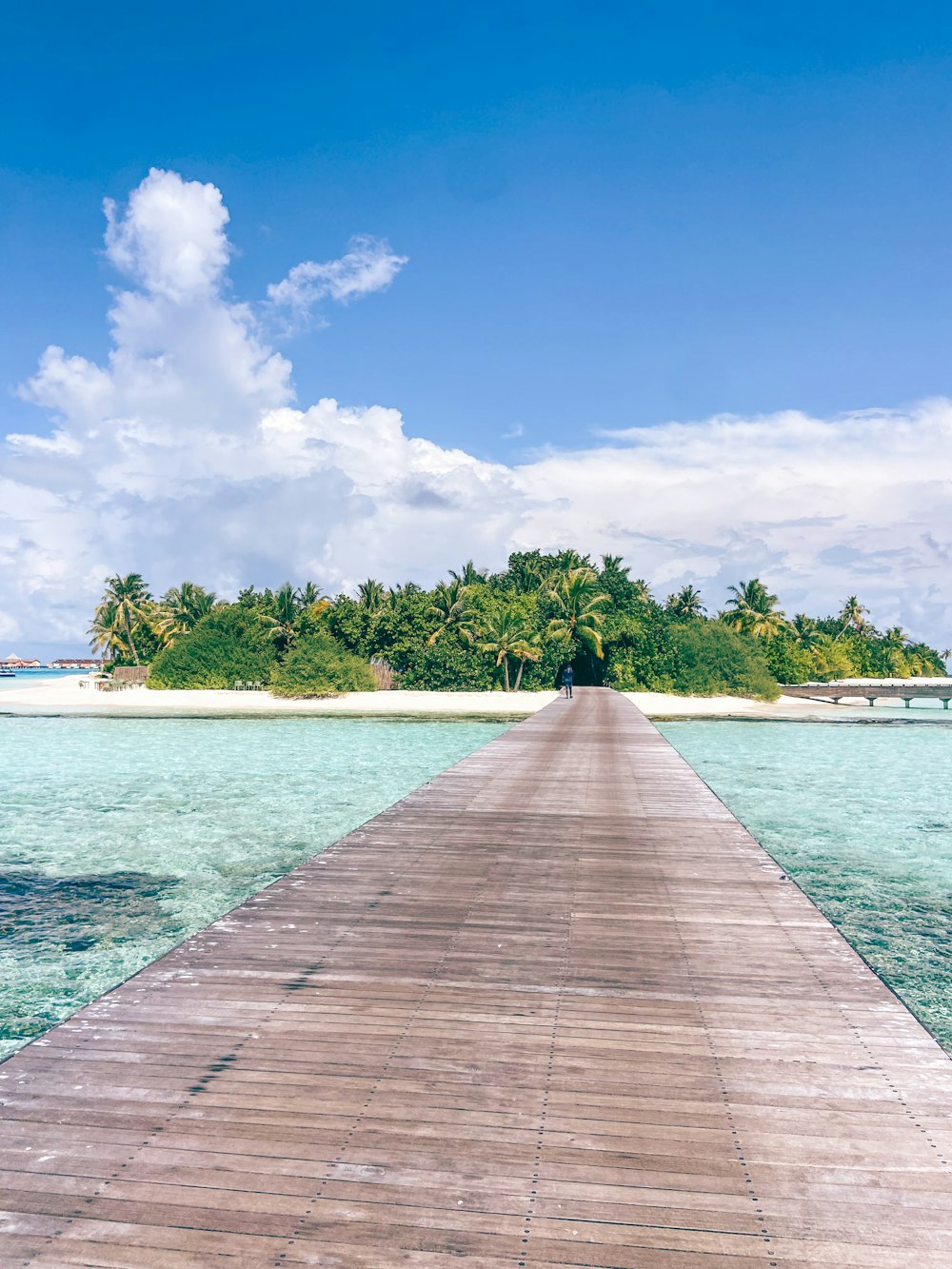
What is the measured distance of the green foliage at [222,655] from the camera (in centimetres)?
5075

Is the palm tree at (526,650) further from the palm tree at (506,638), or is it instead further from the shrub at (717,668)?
the shrub at (717,668)

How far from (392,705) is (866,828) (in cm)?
2993

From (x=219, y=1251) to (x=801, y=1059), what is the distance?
3310 millimetres

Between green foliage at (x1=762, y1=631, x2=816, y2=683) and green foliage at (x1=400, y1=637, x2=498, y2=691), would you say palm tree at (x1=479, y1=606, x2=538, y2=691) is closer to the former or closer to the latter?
green foliage at (x1=400, y1=637, x2=498, y2=691)

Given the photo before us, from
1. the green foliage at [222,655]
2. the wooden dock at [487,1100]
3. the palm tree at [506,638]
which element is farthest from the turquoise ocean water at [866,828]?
the green foliage at [222,655]

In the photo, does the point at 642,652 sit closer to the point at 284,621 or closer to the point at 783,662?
the point at 783,662

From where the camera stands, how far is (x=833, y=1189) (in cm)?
371

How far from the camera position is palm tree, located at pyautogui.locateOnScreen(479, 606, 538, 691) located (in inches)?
1880

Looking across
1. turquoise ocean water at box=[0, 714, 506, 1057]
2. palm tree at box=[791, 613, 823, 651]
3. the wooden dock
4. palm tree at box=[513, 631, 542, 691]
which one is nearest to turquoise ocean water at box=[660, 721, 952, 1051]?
the wooden dock

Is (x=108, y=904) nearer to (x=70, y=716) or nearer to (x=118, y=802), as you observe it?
(x=118, y=802)

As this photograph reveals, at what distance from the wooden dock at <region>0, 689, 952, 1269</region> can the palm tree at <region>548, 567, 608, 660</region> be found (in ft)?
139

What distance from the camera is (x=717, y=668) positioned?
5019 centimetres

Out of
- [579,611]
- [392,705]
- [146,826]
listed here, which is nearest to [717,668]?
[579,611]

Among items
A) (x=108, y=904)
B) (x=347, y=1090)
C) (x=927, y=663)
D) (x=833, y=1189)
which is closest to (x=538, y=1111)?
(x=347, y=1090)
